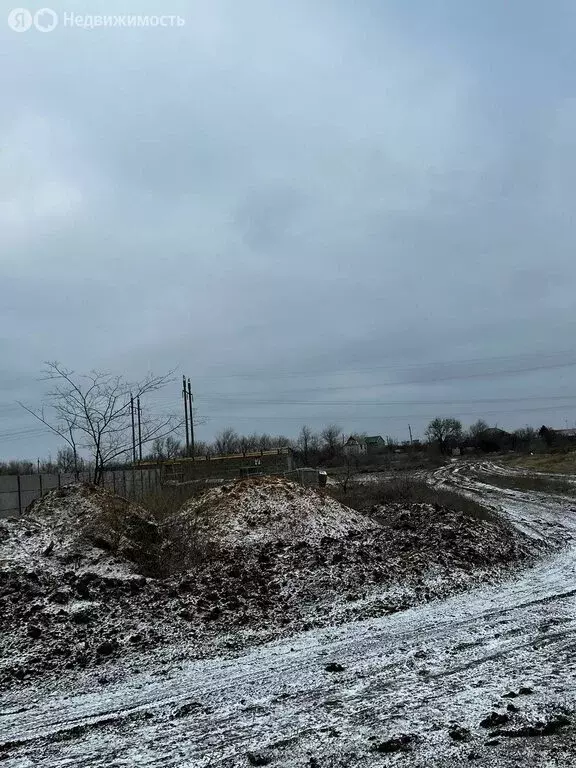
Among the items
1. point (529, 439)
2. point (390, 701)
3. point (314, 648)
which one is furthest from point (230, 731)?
point (529, 439)

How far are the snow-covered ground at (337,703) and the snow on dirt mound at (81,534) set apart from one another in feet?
10.2

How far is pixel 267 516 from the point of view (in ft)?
40.4

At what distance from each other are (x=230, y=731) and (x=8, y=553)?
18.2 ft

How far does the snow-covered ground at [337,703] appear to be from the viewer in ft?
13.8

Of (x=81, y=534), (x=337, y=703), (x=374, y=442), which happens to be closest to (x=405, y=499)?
(x=81, y=534)

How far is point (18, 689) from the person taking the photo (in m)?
5.91

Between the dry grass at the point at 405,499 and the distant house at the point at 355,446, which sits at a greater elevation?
the distant house at the point at 355,446

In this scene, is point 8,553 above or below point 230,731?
above

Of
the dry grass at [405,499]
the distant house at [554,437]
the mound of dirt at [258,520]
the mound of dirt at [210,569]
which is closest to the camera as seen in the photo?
the mound of dirt at [210,569]

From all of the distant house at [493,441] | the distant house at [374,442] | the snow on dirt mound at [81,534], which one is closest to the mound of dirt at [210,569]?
the snow on dirt mound at [81,534]

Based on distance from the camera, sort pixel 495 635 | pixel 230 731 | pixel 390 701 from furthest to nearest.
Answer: pixel 495 635 → pixel 390 701 → pixel 230 731

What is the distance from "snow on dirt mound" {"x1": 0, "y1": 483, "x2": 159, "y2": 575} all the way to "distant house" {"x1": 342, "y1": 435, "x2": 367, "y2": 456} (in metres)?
89.2

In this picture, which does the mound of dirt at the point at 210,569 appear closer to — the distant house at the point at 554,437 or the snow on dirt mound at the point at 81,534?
the snow on dirt mound at the point at 81,534

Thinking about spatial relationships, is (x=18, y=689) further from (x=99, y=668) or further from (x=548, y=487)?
(x=548, y=487)
